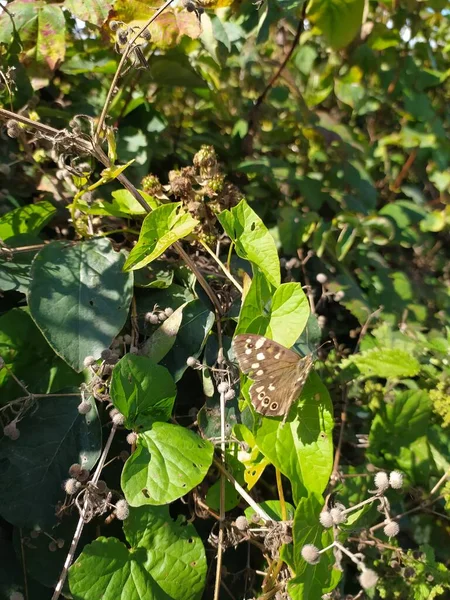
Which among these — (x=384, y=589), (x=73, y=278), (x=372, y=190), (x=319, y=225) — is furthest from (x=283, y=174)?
(x=384, y=589)

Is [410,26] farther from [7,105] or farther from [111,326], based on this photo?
[111,326]

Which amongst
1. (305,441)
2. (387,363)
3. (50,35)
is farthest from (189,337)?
(50,35)

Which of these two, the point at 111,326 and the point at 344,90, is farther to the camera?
the point at 344,90

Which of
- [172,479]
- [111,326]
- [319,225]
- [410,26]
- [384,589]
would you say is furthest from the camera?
[410,26]

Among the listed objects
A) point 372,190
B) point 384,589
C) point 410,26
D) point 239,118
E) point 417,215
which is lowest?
point 384,589

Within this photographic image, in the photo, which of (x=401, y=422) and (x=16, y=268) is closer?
(x=16, y=268)

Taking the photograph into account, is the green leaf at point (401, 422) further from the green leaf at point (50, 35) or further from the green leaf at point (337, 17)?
the green leaf at point (50, 35)

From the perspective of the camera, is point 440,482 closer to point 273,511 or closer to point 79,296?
point 273,511

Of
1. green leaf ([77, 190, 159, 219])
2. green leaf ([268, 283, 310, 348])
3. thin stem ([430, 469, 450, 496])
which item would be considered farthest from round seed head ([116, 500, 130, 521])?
thin stem ([430, 469, 450, 496])
